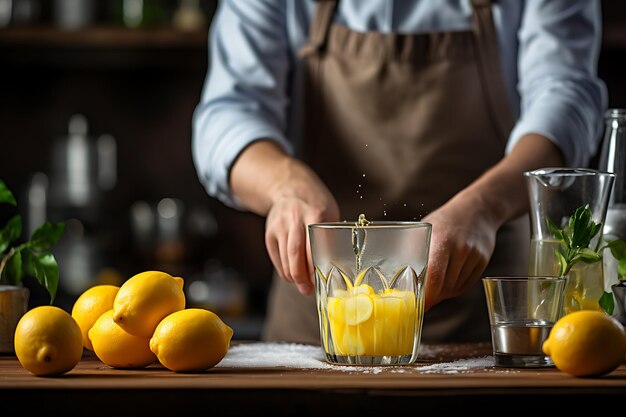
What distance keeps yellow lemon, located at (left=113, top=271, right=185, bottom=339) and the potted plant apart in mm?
181

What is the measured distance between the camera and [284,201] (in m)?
1.29

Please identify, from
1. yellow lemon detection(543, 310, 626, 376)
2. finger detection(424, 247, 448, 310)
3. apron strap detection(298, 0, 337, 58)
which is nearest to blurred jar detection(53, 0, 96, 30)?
apron strap detection(298, 0, 337, 58)

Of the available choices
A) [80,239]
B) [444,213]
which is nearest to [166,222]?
[80,239]

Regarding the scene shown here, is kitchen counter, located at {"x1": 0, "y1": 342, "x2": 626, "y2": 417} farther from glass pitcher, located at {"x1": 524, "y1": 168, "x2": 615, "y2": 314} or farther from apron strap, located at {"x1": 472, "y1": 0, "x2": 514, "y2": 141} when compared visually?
apron strap, located at {"x1": 472, "y1": 0, "x2": 514, "y2": 141}

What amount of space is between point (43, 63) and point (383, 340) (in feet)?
7.62

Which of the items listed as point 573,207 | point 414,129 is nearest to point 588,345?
point 573,207

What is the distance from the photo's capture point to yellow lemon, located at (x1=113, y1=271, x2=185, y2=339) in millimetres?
979

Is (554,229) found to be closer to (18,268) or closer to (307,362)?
→ (307,362)

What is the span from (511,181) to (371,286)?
382mm

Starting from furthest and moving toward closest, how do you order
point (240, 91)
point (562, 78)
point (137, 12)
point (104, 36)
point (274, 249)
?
point (137, 12) < point (104, 36) < point (240, 91) < point (562, 78) < point (274, 249)

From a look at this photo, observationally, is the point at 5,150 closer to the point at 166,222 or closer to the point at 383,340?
the point at 166,222

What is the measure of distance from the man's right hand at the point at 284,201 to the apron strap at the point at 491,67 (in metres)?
0.41

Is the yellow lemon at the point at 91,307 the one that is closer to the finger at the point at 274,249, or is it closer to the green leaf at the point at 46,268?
the green leaf at the point at 46,268

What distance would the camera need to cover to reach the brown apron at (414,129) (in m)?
1.64
